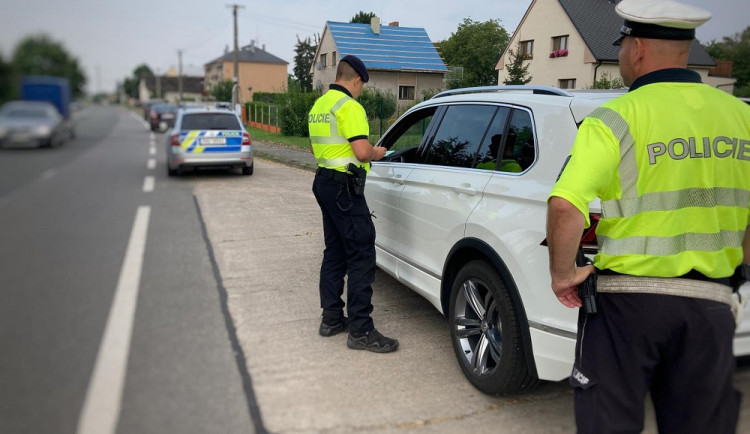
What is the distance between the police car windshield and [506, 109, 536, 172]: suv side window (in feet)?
31.7

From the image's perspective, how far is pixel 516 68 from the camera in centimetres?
Result: 743

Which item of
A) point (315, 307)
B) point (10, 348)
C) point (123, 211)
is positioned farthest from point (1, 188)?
point (123, 211)

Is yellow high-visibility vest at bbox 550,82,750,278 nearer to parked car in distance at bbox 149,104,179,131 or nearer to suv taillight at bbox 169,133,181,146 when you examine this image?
parked car in distance at bbox 149,104,179,131

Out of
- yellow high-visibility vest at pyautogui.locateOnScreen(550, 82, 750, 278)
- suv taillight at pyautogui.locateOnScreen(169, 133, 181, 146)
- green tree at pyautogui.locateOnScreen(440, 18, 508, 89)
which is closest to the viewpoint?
yellow high-visibility vest at pyautogui.locateOnScreen(550, 82, 750, 278)

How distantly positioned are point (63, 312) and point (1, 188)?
1630 millimetres

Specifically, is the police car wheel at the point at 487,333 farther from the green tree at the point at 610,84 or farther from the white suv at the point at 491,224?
the green tree at the point at 610,84

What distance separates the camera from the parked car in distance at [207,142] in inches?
440

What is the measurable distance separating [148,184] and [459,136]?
5.76m

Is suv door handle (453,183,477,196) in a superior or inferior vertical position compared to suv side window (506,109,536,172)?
inferior

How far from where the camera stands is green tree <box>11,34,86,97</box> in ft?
2.98

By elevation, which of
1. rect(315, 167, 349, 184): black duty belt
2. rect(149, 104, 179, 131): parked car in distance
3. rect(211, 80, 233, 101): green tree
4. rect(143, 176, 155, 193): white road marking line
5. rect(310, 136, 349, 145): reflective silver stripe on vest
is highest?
rect(211, 80, 233, 101): green tree

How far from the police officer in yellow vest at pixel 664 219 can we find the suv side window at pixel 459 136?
1698 mm

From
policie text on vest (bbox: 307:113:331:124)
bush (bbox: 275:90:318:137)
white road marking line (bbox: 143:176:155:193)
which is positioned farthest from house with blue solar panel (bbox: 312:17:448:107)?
bush (bbox: 275:90:318:137)

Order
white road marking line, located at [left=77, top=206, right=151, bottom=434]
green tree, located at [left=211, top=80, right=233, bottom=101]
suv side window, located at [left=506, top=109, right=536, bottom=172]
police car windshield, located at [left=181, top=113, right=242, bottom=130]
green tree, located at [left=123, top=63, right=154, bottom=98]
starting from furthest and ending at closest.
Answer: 1. green tree, located at [left=211, top=80, right=233, bottom=101]
2. police car windshield, located at [left=181, top=113, right=242, bottom=130]
3. suv side window, located at [left=506, top=109, right=536, bottom=172]
4. white road marking line, located at [left=77, top=206, right=151, bottom=434]
5. green tree, located at [left=123, top=63, right=154, bottom=98]
